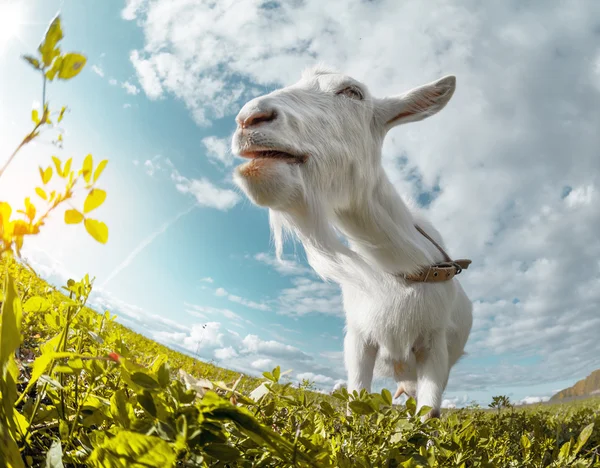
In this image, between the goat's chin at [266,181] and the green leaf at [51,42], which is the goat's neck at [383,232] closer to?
the goat's chin at [266,181]

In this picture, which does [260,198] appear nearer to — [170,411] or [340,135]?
[340,135]

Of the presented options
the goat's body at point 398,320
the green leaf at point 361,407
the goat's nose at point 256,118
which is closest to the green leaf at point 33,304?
the green leaf at point 361,407

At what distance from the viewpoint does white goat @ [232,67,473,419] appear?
9.02 feet

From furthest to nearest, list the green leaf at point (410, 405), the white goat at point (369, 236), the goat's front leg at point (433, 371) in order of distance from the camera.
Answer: the goat's front leg at point (433, 371), the white goat at point (369, 236), the green leaf at point (410, 405)

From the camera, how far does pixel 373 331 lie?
3.15 meters

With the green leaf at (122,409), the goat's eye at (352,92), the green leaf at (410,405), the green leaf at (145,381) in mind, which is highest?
the goat's eye at (352,92)

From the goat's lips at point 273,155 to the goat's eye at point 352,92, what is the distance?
0.98 metres

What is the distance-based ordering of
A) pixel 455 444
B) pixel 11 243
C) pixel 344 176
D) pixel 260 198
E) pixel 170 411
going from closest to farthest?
pixel 11 243 < pixel 170 411 < pixel 455 444 < pixel 260 198 < pixel 344 176

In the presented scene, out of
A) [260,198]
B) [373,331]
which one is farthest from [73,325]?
[373,331]

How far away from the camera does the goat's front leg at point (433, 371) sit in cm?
298

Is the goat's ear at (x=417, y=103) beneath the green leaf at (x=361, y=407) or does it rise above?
above

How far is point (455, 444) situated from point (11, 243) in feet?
2.94

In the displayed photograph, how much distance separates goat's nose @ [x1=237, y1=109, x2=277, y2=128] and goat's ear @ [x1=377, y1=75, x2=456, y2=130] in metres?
1.23

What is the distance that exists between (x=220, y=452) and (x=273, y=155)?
73.1 inches
